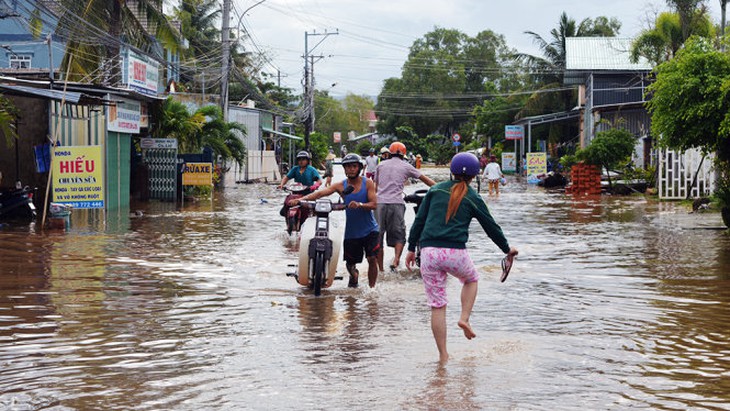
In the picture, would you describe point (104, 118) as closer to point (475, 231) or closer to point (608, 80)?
point (475, 231)

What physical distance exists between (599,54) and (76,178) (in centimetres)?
3689

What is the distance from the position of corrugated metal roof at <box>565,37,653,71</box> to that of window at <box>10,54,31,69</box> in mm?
26235

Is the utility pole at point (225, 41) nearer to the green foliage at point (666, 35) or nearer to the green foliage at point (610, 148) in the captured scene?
the green foliage at point (610, 148)

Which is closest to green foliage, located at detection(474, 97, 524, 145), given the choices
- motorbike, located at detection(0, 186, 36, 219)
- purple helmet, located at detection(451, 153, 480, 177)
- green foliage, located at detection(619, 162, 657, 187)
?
green foliage, located at detection(619, 162, 657, 187)

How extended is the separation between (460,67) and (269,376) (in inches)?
3945

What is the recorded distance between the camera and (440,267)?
7.44 meters

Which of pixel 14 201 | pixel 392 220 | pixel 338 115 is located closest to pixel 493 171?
pixel 14 201

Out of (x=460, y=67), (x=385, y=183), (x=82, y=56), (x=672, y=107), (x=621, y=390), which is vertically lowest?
(x=621, y=390)

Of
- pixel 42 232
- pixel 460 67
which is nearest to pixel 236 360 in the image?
pixel 42 232

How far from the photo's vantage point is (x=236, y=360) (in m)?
7.43

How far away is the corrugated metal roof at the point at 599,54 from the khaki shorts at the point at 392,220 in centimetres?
3772

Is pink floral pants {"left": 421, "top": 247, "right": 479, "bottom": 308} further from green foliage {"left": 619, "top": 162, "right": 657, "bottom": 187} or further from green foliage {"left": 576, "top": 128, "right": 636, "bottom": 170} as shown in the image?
green foliage {"left": 576, "top": 128, "right": 636, "bottom": 170}

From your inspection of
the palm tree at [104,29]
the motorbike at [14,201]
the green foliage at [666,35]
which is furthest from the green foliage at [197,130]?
the green foliage at [666,35]

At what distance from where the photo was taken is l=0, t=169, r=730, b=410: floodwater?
21.0 ft
